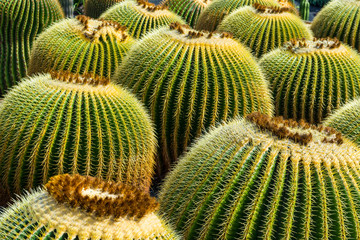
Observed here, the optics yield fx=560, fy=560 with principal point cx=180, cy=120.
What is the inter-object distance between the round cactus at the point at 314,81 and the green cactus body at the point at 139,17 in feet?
5.48

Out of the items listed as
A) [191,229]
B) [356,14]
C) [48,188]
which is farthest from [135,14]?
[48,188]

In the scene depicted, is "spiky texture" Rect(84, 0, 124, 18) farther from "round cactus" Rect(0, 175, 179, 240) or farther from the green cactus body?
"round cactus" Rect(0, 175, 179, 240)

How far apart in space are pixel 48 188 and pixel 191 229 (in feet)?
2.87

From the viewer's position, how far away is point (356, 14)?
6.62 metres

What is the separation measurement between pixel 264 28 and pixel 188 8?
206cm

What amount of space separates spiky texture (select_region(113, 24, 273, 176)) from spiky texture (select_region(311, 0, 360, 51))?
2542 mm

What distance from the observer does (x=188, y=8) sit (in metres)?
7.61

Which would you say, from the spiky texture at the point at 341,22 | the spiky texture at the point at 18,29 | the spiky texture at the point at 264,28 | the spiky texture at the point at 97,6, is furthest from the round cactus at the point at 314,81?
the spiky texture at the point at 97,6

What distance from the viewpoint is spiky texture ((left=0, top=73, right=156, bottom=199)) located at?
3.50 meters

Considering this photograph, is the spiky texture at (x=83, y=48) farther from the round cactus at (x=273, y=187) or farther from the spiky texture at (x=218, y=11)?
the round cactus at (x=273, y=187)

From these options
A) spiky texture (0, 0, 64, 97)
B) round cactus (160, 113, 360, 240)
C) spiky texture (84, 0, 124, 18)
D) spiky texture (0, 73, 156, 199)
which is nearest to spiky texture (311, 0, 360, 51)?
spiky texture (84, 0, 124, 18)

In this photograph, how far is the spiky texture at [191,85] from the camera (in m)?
4.18

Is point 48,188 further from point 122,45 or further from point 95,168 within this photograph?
point 122,45

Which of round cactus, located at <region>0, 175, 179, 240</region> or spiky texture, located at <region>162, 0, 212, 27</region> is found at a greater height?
round cactus, located at <region>0, 175, 179, 240</region>
